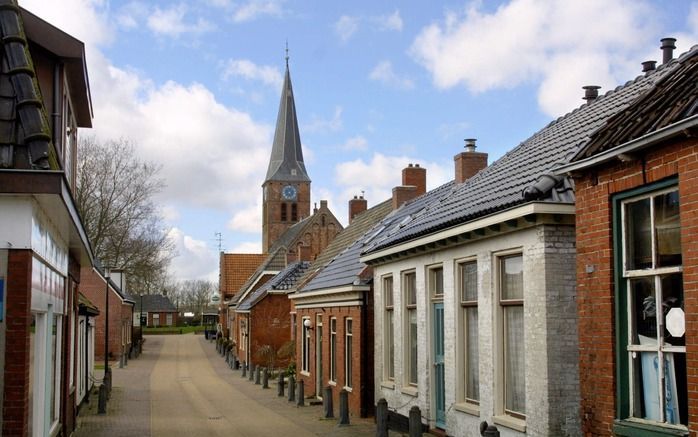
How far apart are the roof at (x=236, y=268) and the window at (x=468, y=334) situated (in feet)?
196

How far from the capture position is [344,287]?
2145 cm

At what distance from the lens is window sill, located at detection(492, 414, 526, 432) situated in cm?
1154

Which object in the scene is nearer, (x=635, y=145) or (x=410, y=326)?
(x=635, y=145)

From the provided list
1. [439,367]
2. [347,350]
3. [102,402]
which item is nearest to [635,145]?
[439,367]

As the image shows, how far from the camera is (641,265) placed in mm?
8695

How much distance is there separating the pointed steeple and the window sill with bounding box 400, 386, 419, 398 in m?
80.5

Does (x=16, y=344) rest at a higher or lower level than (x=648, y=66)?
lower

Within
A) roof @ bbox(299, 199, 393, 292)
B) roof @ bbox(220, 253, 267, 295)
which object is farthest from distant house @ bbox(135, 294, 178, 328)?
roof @ bbox(299, 199, 393, 292)

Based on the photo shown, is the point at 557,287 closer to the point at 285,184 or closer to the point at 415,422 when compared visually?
the point at 415,422

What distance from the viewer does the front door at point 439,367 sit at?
15.5m

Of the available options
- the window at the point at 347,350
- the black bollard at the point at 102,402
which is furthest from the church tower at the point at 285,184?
the window at the point at 347,350

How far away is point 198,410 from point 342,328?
5413mm

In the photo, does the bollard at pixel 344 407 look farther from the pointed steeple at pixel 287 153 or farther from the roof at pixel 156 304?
the roof at pixel 156 304

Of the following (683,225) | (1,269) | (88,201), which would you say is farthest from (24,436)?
(88,201)
